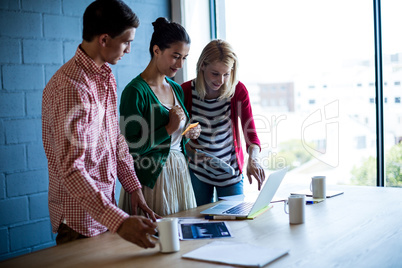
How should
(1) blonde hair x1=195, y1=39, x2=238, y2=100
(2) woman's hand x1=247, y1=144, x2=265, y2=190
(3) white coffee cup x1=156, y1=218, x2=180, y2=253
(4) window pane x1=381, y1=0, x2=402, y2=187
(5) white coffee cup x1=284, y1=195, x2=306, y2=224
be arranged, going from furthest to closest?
(4) window pane x1=381, y1=0, x2=402, y2=187
(1) blonde hair x1=195, y1=39, x2=238, y2=100
(2) woman's hand x1=247, y1=144, x2=265, y2=190
(5) white coffee cup x1=284, y1=195, x2=306, y2=224
(3) white coffee cup x1=156, y1=218, x2=180, y2=253

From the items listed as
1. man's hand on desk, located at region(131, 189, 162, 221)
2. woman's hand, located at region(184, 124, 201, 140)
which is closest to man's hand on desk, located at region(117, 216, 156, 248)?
man's hand on desk, located at region(131, 189, 162, 221)

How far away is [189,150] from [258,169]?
0.41 m

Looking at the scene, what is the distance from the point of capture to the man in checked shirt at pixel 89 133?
1340 millimetres

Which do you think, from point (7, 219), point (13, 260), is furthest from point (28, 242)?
point (13, 260)

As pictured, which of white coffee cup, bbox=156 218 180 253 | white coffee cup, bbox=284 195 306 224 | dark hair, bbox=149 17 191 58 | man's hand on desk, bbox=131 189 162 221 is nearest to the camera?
white coffee cup, bbox=156 218 180 253

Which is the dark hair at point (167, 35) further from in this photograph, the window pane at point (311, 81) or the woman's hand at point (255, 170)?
the window pane at point (311, 81)

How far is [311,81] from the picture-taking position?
11.0 feet

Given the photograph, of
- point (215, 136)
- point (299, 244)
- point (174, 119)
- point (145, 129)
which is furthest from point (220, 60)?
point (299, 244)

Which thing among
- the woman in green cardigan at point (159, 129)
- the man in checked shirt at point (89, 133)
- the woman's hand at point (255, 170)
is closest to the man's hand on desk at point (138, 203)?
the man in checked shirt at point (89, 133)

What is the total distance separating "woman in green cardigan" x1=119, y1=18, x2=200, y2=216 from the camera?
6.42 feet

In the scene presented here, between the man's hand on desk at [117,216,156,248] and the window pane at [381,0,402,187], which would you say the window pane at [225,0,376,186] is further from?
the man's hand on desk at [117,216,156,248]

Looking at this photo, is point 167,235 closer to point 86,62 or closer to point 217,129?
point 86,62

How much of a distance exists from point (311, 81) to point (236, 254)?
7.52ft

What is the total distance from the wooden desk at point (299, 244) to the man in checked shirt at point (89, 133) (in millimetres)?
81
